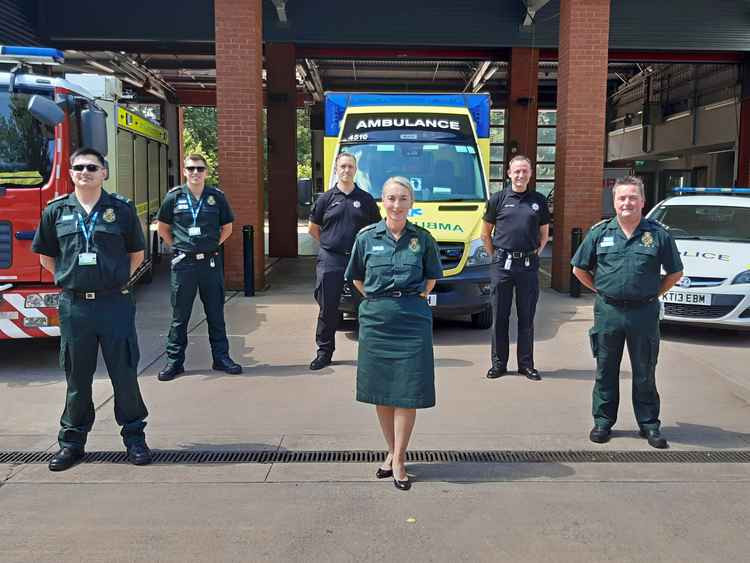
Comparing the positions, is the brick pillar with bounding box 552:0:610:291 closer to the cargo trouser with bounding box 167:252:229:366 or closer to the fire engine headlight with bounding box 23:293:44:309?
the cargo trouser with bounding box 167:252:229:366

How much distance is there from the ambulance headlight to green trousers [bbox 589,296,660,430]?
3.09 meters

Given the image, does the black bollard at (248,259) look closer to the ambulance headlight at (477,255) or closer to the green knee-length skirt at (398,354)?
the ambulance headlight at (477,255)

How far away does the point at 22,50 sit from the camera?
22.9ft

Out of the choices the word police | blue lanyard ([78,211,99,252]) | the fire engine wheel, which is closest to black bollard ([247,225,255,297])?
the word police

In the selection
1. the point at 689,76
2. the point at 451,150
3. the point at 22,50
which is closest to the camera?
the point at 22,50

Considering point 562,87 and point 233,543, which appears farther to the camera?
point 562,87

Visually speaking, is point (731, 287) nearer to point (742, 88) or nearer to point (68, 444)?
point (68, 444)

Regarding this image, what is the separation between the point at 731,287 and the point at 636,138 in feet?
72.2

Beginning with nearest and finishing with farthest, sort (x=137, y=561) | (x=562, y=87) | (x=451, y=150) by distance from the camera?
(x=137, y=561) → (x=451, y=150) → (x=562, y=87)

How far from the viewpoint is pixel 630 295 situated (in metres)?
5.00

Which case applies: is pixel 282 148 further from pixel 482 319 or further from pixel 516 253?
pixel 516 253

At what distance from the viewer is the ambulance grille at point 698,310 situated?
8.26 metres

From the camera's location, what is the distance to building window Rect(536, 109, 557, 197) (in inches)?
1022

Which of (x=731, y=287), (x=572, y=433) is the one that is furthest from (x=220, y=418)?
(x=731, y=287)
